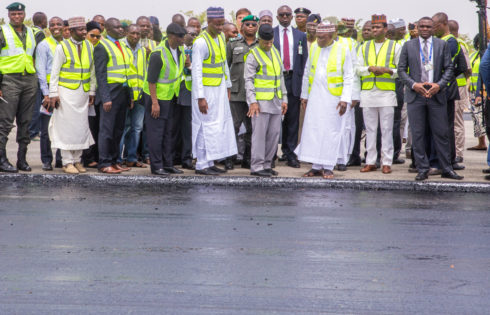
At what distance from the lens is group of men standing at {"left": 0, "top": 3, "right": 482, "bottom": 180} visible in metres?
11.3

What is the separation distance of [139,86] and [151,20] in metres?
2.81

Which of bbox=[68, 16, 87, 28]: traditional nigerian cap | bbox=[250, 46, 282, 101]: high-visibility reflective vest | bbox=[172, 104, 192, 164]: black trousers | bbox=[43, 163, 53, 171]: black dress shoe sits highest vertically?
bbox=[68, 16, 87, 28]: traditional nigerian cap

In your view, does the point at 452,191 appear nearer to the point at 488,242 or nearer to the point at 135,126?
the point at 488,242

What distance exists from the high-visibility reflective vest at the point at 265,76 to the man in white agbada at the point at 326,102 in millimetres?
521

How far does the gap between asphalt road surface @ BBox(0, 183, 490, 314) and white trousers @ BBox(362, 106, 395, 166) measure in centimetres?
199

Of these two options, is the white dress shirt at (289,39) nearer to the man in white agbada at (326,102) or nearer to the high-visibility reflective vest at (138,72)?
the man in white agbada at (326,102)

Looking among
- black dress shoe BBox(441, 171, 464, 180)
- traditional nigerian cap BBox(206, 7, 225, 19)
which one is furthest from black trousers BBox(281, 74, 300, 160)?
black dress shoe BBox(441, 171, 464, 180)

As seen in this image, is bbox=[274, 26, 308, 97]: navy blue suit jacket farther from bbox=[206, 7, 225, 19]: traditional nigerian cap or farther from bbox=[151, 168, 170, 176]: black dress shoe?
bbox=[151, 168, 170, 176]: black dress shoe

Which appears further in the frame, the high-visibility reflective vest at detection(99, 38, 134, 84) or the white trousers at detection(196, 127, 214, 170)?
the white trousers at detection(196, 127, 214, 170)

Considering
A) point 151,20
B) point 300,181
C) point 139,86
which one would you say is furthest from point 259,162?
point 151,20

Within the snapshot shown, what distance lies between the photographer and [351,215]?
28.3 feet

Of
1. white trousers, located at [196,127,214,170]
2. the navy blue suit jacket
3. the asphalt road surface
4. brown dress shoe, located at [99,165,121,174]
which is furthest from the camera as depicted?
the navy blue suit jacket

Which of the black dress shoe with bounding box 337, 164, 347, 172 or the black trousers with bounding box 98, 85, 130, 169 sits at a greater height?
the black trousers with bounding box 98, 85, 130, 169

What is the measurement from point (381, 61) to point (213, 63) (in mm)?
2291
